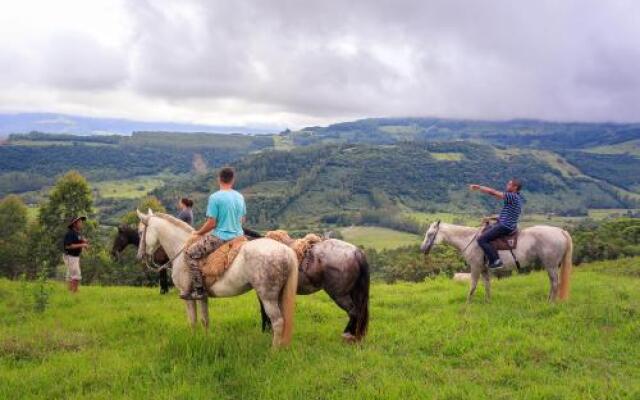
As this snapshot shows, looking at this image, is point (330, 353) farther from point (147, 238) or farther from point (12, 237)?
point (12, 237)

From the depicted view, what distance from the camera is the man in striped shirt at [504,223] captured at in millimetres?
13352

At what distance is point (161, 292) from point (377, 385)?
36.8 feet

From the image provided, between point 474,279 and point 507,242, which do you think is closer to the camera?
point 507,242

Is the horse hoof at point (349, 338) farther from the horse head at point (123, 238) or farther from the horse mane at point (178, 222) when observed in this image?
the horse head at point (123, 238)

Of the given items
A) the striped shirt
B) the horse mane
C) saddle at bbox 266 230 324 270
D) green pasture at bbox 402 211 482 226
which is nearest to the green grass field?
green pasture at bbox 402 211 482 226

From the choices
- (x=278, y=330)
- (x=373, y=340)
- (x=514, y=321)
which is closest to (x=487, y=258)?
(x=514, y=321)

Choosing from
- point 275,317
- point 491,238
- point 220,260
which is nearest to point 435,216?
point 491,238

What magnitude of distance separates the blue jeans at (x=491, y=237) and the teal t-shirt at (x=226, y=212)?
297 inches

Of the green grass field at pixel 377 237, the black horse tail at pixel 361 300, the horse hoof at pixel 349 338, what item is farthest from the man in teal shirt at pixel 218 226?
the green grass field at pixel 377 237

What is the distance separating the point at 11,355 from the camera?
8531 mm

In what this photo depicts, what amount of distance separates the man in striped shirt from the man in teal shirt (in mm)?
7096

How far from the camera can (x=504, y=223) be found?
44.1ft

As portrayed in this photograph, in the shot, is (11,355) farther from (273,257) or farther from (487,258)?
(487,258)

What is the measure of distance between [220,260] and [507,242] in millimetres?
8563
